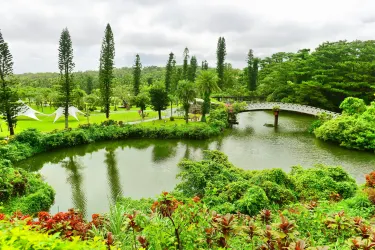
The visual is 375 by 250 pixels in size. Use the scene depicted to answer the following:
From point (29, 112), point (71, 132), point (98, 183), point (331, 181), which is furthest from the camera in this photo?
point (29, 112)

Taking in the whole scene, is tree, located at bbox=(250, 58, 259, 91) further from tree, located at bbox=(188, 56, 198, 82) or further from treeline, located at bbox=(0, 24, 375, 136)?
tree, located at bbox=(188, 56, 198, 82)

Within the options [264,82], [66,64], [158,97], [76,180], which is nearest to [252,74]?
[264,82]

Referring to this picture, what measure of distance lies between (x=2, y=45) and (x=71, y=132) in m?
9.30

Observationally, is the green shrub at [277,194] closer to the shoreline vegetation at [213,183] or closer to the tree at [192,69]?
the shoreline vegetation at [213,183]

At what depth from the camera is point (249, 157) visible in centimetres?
1852

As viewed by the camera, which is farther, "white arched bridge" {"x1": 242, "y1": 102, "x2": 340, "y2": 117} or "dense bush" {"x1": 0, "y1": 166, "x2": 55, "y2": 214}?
"white arched bridge" {"x1": 242, "y1": 102, "x2": 340, "y2": 117}

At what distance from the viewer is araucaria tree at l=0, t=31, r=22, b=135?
2247 cm

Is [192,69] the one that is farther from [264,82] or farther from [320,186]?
[320,186]

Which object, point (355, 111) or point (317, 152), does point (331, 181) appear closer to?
point (317, 152)

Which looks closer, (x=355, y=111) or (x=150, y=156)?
(x=150, y=156)

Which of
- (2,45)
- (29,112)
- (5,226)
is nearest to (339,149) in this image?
(5,226)

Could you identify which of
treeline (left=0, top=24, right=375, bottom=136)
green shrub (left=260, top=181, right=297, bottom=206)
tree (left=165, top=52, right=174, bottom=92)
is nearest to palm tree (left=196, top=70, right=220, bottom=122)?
treeline (left=0, top=24, right=375, bottom=136)

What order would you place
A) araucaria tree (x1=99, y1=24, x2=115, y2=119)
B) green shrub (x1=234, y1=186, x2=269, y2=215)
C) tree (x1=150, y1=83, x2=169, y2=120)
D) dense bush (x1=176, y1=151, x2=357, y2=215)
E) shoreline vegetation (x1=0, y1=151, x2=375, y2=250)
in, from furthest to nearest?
araucaria tree (x1=99, y1=24, x2=115, y2=119) < tree (x1=150, y1=83, x2=169, y2=120) < dense bush (x1=176, y1=151, x2=357, y2=215) < green shrub (x1=234, y1=186, x2=269, y2=215) < shoreline vegetation (x1=0, y1=151, x2=375, y2=250)

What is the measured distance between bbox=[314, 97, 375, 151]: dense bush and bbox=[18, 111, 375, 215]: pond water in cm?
83
